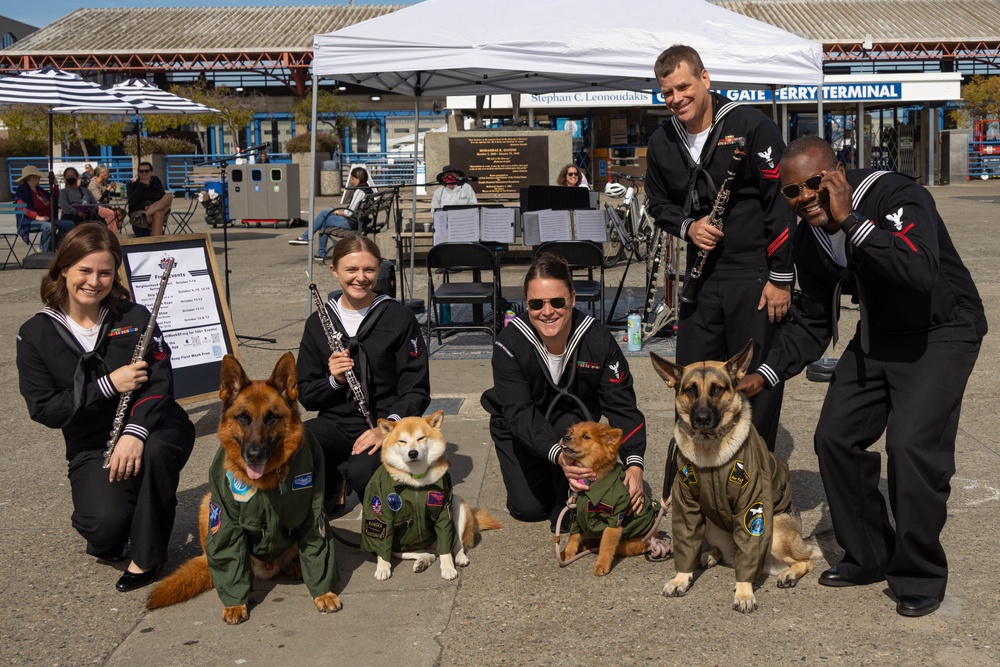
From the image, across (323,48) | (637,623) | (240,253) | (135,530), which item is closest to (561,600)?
(637,623)

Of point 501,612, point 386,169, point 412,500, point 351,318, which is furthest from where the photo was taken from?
point 386,169

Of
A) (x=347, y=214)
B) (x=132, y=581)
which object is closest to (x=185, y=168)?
(x=347, y=214)

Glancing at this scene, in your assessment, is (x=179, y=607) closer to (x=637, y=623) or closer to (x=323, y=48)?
(x=637, y=623)

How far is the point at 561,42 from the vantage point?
320 inches

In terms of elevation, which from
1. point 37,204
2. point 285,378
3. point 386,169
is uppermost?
point 386,169

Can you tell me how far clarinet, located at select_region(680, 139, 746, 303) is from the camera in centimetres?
471

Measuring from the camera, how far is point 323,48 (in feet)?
26.3

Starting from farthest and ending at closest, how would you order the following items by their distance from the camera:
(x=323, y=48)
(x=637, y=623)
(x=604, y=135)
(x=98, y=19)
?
1. (x=98, y=19)
2. (x=604, y=135)
3. (x=323, y=48)
4. (x=637, y=623)

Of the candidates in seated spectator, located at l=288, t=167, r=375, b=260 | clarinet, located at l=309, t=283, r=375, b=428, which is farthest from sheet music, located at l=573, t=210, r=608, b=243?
seated spectator, located at l=288, t=167, r=375, b=260

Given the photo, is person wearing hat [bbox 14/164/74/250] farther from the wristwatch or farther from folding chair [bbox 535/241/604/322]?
the wristwatch

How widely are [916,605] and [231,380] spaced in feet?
8.85

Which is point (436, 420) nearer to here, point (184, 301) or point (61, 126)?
point (184, 301)

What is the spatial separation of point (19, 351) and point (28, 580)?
3.29 ft

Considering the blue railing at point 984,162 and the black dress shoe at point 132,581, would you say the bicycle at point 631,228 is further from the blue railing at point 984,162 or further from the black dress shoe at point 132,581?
the blue railing at point 984,162
